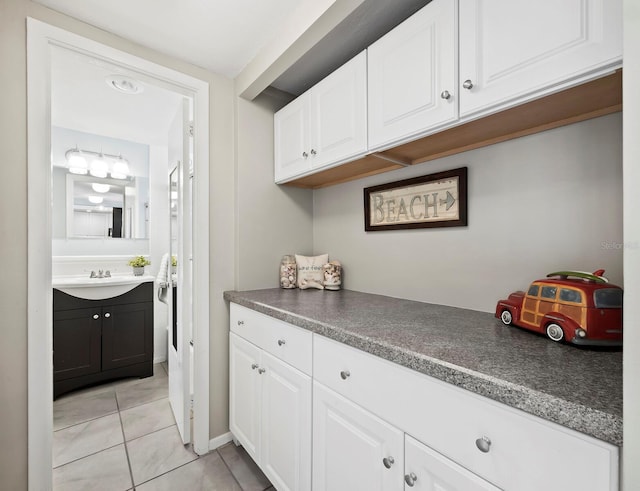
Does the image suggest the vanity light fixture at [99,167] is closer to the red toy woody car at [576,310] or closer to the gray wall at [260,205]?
the gray wall at [260,205]

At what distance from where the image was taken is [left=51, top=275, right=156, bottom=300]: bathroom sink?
2.38 m

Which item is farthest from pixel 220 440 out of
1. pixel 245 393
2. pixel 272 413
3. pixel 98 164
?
pixel 98 164

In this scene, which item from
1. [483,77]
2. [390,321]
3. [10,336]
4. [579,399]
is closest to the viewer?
[579,399]

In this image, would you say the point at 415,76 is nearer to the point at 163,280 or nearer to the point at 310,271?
the point at 310,271

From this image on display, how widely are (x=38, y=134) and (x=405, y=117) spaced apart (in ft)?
5.24

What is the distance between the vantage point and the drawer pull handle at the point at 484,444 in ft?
2.19

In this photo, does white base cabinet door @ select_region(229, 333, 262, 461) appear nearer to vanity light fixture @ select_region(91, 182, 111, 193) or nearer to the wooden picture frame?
the wooden picture frame

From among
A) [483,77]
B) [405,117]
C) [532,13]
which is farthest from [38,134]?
[532,13]

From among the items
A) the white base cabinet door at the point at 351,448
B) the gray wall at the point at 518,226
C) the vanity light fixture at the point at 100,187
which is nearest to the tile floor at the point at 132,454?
the white base cabinet door at the point at 351,448

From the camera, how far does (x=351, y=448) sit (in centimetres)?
102

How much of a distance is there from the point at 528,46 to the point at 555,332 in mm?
A: 840

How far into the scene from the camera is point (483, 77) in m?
0.99

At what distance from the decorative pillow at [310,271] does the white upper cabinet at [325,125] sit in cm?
56

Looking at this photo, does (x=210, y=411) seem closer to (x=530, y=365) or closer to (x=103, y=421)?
(x=103, y=421)
